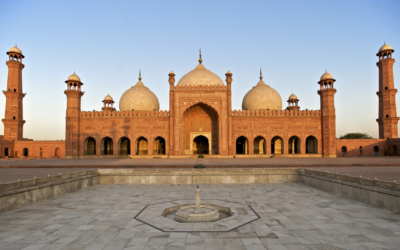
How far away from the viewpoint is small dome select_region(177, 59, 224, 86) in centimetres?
2565

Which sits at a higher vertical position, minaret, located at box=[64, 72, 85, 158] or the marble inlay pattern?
minaret, located at box=[64, 72, 85, 158]

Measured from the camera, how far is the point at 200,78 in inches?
1019

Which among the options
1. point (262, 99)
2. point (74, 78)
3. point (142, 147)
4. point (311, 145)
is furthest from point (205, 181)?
point (262, 99)

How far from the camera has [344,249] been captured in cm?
321

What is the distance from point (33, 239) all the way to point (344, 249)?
396 cm

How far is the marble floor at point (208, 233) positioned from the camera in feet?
11.1

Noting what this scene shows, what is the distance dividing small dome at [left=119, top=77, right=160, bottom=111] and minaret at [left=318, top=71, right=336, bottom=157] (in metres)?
16.2

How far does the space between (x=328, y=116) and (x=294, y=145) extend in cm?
435

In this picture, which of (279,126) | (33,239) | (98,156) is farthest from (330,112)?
(33,239)

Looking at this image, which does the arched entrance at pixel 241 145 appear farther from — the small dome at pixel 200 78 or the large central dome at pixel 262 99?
the small dome at pixel 200 78

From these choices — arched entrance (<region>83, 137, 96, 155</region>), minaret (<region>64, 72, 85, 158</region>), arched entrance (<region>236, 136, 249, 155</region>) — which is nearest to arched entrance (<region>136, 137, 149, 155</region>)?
arched entrance (<region>83, 137, 96, 155</region>)

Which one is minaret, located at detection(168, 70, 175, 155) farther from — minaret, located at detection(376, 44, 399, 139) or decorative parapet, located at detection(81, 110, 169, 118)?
minaret, located at detection(376, 44, 399, 139)

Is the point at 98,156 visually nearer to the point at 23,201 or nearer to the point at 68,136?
the point at 68,136

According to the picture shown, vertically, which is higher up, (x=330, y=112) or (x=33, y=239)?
(x=330, y=112)
